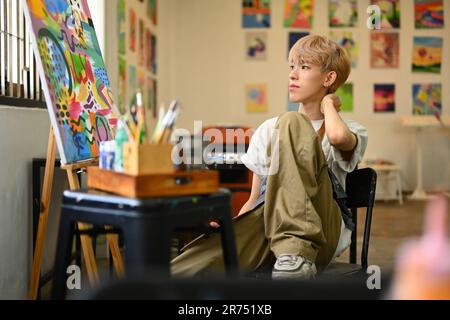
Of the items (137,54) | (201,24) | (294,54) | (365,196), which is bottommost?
(365,196)

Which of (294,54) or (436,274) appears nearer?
(436,274)

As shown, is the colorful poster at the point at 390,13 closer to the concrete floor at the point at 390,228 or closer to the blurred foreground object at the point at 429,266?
the concrete floor at the point at 390,228

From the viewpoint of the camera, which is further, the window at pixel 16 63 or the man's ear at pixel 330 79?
the window at pixel 16 63

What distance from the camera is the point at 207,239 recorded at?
5.62ft

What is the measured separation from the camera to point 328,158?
1.94 m

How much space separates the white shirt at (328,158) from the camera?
1.82 metres

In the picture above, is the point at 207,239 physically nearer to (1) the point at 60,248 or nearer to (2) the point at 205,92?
(1) the point at 60,248

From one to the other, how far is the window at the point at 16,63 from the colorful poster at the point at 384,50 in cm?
497

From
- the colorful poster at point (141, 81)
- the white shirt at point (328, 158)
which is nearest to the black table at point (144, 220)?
the white shirt at point (328, 158)

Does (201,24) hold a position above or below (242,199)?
above

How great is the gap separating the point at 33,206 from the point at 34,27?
0.76 metres

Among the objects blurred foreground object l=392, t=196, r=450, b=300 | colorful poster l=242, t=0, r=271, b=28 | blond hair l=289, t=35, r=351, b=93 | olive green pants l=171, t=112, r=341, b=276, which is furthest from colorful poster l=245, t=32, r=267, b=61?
blurred foreground object l=392, t=196, r=450, b=300
